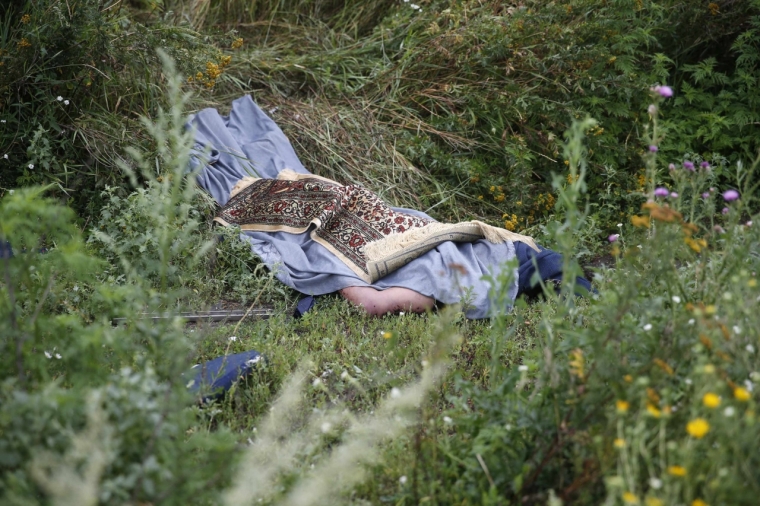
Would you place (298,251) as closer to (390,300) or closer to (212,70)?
(390,300)

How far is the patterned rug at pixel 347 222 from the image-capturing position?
3996 millimetres

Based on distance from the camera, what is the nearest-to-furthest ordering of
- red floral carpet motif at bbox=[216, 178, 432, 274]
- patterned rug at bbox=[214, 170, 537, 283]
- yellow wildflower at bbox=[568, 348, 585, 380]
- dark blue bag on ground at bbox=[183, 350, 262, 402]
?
yellow wildflower at bbox=[568, 348, 585, 380]
dark blue bag on ground at bbox=[183, 350, 262, 402]
patterned rug at bbox=[214, 170, 537, 283]
red floral carpet motif at bbox=[216, 178, 432, 274]

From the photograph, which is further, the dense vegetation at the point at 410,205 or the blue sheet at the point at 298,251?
the blue sheet at the point at 298,251

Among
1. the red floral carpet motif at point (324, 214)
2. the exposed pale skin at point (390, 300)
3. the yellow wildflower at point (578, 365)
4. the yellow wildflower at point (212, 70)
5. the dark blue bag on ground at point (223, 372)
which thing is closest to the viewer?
the yellow wildflower at point (578, 365)

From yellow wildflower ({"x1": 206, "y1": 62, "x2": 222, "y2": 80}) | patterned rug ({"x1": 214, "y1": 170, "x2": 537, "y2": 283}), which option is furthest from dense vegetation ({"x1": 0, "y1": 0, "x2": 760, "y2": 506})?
patterned rug ({"x1": 214, "y1": 170, "x2": 537, "y2": 283})

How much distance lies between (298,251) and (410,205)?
1.09m

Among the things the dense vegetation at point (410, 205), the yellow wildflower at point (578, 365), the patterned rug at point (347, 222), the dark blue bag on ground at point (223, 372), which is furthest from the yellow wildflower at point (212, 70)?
the yellow wildflower at point (578, 365)

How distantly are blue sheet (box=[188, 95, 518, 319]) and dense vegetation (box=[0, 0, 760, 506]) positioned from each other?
0.15 metres

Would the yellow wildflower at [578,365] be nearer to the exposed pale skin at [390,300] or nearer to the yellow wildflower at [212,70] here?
the exposed pale skin at [390,300]

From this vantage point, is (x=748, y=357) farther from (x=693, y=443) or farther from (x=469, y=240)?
(x=469, y=240)

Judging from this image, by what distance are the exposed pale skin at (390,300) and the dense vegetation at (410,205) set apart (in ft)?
0.27

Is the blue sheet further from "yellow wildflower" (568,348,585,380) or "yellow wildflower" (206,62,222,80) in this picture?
"yellow wildflower" (568,348,585,380)

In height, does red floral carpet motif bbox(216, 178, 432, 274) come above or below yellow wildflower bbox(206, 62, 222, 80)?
below

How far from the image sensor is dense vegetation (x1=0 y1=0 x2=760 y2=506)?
5.73 ft
